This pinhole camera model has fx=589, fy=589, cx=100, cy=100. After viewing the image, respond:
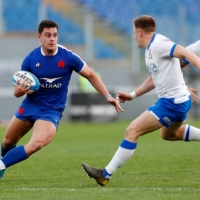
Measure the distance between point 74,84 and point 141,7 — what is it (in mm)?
4253

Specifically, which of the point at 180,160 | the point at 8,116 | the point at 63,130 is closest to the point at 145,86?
the point at 180,160

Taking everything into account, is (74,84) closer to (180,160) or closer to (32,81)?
(180,160)

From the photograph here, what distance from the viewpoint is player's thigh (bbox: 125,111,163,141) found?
6.64 m

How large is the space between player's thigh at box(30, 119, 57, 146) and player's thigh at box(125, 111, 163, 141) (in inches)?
37.4

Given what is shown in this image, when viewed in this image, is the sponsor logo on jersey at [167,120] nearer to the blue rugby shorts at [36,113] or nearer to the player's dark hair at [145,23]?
the player's dark hair at [145,23]

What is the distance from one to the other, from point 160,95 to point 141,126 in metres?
0.50

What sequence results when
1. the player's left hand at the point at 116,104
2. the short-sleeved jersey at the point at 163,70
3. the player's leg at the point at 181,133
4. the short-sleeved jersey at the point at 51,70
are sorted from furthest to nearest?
the player's leg at the point at 181,133 < the short-sleeved jersey at the point at 51,70 < the player's left hand at the point at 116,104 < the short-sleeved jersey at the point at 163,70

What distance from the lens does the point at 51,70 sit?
7.31 m

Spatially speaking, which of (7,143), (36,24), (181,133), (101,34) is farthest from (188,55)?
(101,34)

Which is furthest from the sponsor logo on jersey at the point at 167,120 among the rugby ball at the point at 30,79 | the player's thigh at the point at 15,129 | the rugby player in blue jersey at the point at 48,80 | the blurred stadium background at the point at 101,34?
the blurred stadium background at the point at 101,34

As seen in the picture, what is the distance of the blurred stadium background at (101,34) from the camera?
21438mm

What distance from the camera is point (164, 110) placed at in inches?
266

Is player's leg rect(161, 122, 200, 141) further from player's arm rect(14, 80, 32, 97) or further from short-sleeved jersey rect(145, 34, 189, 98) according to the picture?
player's arm rect(14, 80, 32, 97)

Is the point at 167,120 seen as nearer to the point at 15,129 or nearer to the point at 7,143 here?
the point at 15,129
